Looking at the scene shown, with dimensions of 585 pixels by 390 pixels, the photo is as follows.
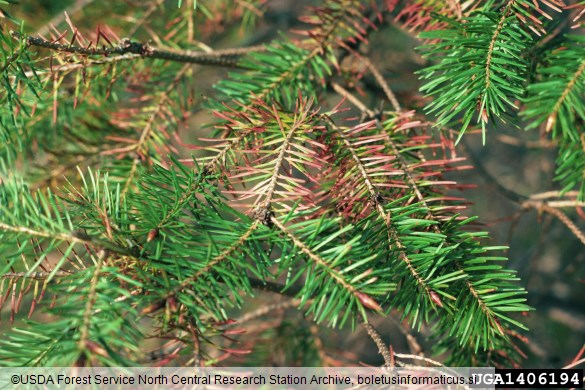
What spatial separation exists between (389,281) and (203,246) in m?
0.18

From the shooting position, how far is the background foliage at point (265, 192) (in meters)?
0.43

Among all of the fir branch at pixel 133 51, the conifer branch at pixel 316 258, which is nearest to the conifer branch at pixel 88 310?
the conifer branch at pixel 316 258

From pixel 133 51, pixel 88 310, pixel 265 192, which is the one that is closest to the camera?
pixel 88 310

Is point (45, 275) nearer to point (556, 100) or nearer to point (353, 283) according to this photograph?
point (353, 283)

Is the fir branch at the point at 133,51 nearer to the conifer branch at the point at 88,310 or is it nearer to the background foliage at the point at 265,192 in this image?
the background foliage at the point at 265,192

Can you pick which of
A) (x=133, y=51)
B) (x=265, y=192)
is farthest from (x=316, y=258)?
(x=133, y=51)

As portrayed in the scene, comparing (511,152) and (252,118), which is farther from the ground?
(511,152)

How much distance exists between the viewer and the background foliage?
0.43 metres

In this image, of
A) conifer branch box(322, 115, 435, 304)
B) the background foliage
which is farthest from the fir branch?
conifer branch box(322, 115, 435, 304)

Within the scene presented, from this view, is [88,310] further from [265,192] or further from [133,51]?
[133,51]

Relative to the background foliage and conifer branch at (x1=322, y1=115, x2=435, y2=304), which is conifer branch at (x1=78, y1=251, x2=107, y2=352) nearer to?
the background foliage

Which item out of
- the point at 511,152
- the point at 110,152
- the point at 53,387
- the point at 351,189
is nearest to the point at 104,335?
the point at 53,387

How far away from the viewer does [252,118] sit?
619 millimetres

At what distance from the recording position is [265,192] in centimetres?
52
